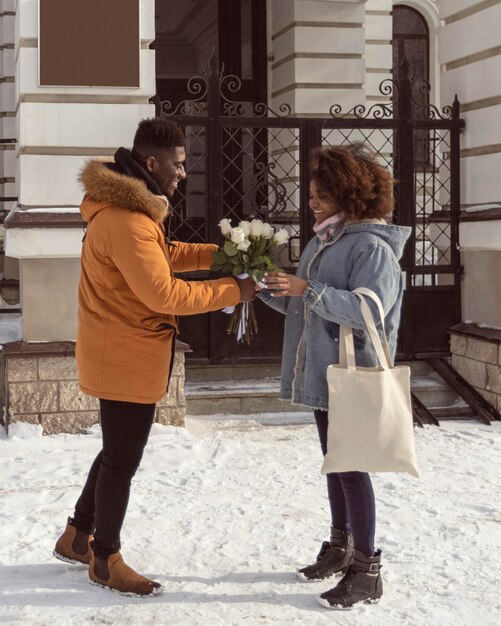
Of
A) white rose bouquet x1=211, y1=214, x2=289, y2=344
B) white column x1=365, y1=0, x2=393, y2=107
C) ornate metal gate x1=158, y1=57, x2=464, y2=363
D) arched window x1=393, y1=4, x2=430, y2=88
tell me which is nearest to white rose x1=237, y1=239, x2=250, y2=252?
white rose bouquet x1=211, y1=214, x2=289, y2=344

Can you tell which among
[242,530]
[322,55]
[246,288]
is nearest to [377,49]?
[322,55]

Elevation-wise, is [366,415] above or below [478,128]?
below

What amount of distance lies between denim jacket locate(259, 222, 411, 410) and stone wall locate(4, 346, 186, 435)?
3545mm

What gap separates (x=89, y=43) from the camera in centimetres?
791

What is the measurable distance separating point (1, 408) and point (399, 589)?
14.5ft

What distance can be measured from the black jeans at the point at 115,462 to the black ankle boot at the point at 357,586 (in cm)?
91

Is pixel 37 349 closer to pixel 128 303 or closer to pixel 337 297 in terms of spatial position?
pixel 128 303

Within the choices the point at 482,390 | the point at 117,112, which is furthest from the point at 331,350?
the point at 482,390

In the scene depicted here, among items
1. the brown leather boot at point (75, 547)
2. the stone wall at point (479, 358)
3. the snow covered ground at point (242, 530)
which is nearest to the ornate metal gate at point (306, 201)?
the stone wall at point (479, 358)

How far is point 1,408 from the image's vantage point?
8.27 metres

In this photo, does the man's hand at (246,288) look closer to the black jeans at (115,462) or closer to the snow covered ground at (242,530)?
the black jeans at (115,462)

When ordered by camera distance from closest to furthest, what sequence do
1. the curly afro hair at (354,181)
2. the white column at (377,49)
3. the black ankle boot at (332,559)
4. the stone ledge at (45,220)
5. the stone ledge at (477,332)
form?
1. the curly afro hair at (354,181)
2. the black ankle boot at (332,559)
3. the stone ledge at (45,220)
4. the stone ledge at (477,332)
5. the white column at (377,49)

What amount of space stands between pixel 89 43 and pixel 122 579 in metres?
4.58

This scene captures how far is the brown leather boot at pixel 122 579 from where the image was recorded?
15.0ft
